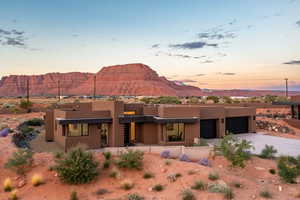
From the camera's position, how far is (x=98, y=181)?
1259cm

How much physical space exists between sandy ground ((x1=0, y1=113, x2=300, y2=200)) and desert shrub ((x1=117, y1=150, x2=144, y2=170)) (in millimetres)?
296

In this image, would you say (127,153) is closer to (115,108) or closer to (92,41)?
(115,108)

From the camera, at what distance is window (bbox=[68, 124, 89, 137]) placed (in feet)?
59.2

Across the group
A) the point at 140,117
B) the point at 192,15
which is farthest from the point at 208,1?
the point at 140,117

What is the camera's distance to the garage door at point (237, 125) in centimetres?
2589

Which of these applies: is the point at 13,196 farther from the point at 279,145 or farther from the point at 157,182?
the point at 279,145

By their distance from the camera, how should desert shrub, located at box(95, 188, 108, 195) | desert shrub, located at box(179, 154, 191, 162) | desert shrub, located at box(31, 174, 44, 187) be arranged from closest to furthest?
desert shrub, located at box(95, 188, 108, 195)
desert shrub, located at box(31, 174, 44, 187)
desert shrub, located at box(179, 154, 191, 162)

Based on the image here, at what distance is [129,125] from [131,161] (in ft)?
22.1

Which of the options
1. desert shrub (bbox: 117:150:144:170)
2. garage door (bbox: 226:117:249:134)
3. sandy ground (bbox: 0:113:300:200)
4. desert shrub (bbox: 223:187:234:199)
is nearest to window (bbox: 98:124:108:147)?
sandy ground (bbox: 0:113:300:200)

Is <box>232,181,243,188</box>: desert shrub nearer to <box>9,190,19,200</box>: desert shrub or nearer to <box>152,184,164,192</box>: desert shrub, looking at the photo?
<box>152,184,164,192</box>: desert shrub

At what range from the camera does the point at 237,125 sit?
2644 centimetres

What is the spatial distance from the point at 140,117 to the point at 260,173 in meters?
9.35

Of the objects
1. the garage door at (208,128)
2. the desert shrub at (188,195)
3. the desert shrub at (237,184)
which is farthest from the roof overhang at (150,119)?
the desert shrub at (188,195)

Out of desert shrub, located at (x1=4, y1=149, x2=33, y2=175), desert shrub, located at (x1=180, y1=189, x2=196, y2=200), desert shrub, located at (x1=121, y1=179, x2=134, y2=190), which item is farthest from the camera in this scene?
desert shrub, located at (x1=4, y1=149, x2=33, y2=175)
